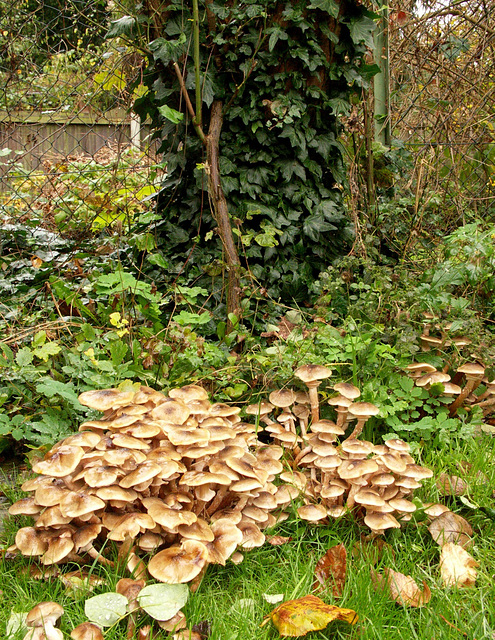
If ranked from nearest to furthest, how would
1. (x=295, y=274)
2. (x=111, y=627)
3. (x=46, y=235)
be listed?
(x=111, y=627) → (x=295, y=274) → (x=46, y=235)

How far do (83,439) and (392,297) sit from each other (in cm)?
213

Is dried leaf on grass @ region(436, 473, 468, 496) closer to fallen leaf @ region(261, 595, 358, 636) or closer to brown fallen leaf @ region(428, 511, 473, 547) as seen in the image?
brown fallen leaf @ region(428, 511, 473, 547)

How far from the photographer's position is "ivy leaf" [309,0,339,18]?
347cm

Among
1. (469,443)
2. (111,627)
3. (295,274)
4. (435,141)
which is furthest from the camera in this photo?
(435,141)

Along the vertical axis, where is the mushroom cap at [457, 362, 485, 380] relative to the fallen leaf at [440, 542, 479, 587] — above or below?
above

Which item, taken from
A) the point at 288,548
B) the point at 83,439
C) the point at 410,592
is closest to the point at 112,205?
the point at 83,439

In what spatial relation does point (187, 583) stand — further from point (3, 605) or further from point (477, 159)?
point (477, 159)

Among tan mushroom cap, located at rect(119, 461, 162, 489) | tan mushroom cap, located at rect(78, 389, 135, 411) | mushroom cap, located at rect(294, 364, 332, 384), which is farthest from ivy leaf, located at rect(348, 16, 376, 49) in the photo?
tan mushroom cap, located at rect(119, 461, 162, 489)

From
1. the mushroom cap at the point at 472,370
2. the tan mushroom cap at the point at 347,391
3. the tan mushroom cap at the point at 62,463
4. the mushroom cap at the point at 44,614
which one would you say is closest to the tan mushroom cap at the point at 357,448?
the tan mushroom cap at the point at 347,391

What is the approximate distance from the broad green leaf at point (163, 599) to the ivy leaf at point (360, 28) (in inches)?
141

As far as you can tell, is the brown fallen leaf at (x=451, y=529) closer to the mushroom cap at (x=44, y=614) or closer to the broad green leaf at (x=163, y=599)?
the broad green leaf at (x=163, y=599)

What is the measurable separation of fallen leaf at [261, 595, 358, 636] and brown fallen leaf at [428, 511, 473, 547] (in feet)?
2.02

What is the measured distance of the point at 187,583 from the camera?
189 centimetres

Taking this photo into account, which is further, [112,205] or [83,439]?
[112,205]
